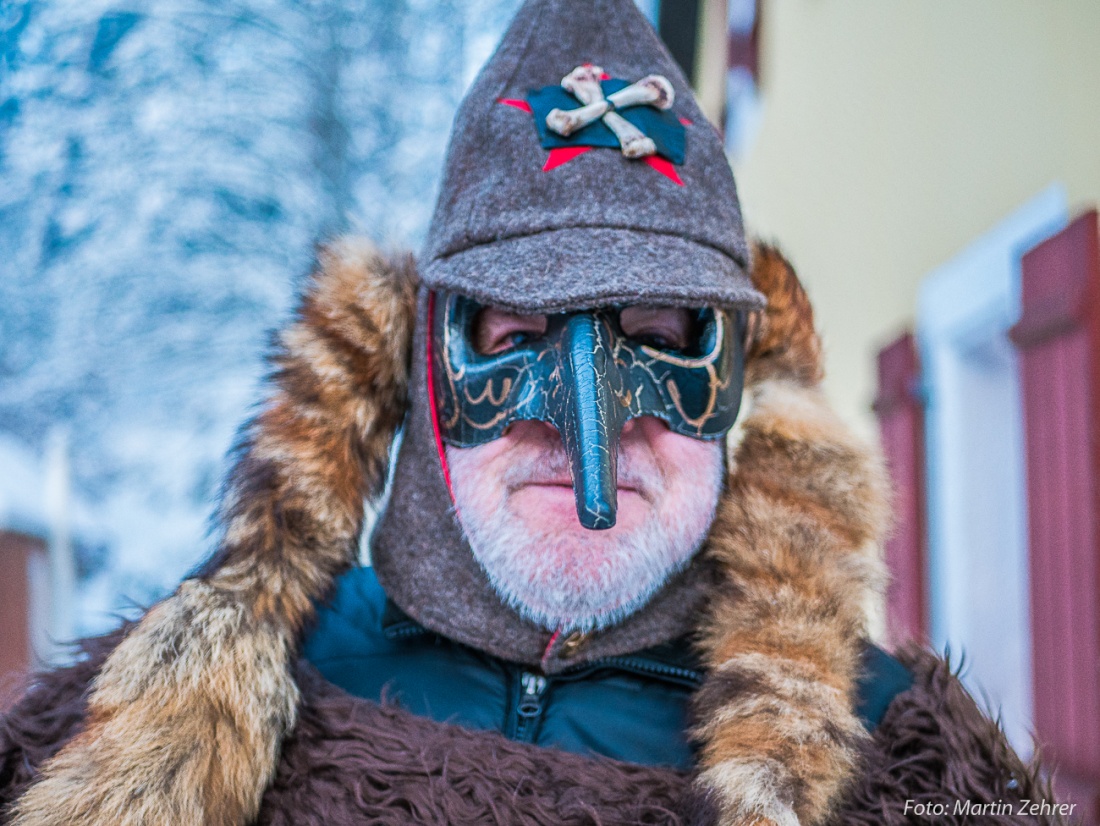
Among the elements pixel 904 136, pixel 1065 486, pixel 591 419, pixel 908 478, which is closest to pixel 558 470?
pixel 591 419

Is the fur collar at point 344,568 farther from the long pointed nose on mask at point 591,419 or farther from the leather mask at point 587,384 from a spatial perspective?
the long pointed nose on mask at point 591,419

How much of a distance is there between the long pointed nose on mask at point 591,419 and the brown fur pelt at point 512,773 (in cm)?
33

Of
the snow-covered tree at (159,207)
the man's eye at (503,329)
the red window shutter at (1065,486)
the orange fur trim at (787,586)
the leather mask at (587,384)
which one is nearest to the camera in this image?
the orange fur trim at (787,586)

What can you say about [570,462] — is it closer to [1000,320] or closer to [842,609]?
[842,609]

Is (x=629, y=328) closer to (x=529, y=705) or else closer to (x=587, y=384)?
(x=587, y=384)

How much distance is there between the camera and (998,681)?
282 cm

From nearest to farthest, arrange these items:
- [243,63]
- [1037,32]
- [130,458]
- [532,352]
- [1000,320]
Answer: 1. [532,352]
2. [1037,32]
3. [1000,320]
4. [130,458]
5. [243,63]

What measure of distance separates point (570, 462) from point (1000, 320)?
1990 mm

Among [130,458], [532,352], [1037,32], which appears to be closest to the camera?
[532,352]

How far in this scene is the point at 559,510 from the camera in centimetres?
132

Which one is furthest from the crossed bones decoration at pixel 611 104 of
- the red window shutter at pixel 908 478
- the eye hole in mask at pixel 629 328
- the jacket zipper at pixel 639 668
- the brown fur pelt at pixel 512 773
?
the red window shutter at pixel 908 478

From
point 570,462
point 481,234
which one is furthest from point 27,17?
point 570,462

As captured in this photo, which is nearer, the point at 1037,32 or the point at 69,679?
the point at 69,679

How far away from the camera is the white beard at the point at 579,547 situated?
1296 mm
